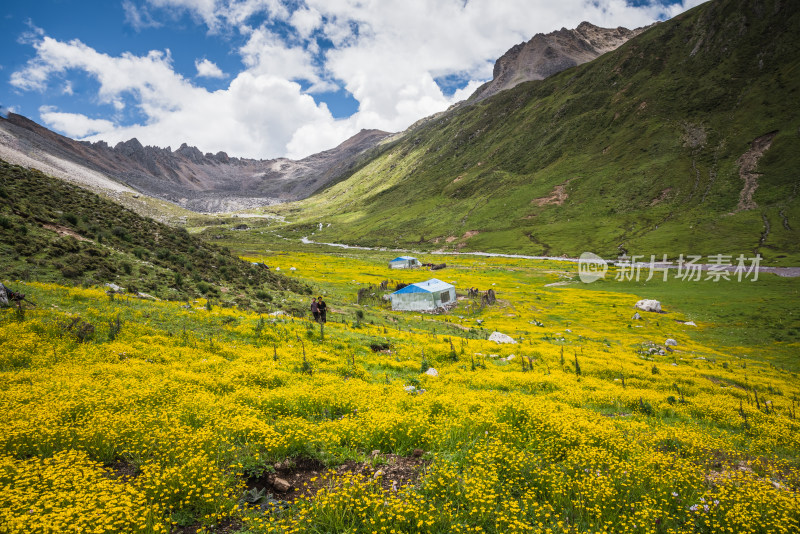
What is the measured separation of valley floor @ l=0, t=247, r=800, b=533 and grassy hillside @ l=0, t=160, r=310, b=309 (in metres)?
4.59

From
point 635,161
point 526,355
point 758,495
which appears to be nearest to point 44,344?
point 758,495

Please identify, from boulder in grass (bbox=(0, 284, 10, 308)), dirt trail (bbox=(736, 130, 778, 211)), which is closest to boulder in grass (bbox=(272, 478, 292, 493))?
boulder in grass (bbox=(0, 284, 10, 308))

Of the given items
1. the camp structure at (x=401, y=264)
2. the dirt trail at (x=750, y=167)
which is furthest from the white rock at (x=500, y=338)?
the dirt trail at (x=750, y=167)

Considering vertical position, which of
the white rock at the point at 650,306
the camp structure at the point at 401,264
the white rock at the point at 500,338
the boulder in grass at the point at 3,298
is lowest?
the camp structure at the point at 401,264

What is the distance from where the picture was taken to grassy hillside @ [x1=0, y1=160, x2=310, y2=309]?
76.9 ft

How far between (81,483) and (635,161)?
211 m

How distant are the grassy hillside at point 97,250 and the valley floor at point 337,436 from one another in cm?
459

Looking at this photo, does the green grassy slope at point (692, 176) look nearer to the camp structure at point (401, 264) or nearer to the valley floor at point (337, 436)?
the camp structure at point (401, 264)

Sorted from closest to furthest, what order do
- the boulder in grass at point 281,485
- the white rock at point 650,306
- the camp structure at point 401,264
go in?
1. the boulder in grass at point 281,485
2. the white rock at point 650,306
3. the camp structure at point 401,264

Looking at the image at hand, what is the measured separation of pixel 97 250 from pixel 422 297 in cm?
3978

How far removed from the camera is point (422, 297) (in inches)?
2197

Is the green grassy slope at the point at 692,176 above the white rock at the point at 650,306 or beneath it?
above

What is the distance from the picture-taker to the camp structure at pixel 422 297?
182 ft

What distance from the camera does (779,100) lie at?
14812 cm
